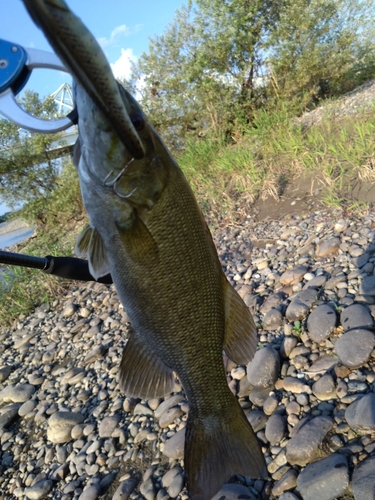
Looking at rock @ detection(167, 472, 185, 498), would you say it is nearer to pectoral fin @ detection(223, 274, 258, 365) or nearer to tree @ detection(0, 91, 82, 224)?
pectoral fin @ detection(223, 274, 258, 365)

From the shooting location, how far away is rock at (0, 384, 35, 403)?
15.6 feet

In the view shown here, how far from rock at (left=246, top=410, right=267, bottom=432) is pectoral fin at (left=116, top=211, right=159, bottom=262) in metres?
2.04

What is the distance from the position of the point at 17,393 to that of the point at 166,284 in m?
4.31

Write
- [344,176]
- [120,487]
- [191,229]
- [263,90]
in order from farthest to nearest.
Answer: [263,90]
[344,176]
[120,487]
[191,229]

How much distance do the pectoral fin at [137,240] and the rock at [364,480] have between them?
1.75 m

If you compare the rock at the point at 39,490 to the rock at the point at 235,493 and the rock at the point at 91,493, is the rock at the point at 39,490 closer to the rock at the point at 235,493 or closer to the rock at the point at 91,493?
the rock at the point at 91,493

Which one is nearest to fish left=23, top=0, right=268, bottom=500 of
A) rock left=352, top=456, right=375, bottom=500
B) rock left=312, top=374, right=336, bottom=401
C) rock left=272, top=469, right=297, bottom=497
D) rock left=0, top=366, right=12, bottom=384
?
rock left=352, top=456, right=375, bottom=500

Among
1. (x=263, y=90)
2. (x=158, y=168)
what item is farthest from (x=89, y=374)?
(x=263, y=90)

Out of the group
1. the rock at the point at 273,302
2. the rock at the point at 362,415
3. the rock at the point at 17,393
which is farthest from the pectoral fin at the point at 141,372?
the rock at the point at 17,393

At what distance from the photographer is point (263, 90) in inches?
496

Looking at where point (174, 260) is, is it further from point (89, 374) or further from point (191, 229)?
point (89, 374)

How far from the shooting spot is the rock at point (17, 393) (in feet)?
15.6

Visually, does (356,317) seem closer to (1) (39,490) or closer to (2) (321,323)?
→ (2) (321,323)

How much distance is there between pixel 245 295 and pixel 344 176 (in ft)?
8.60
